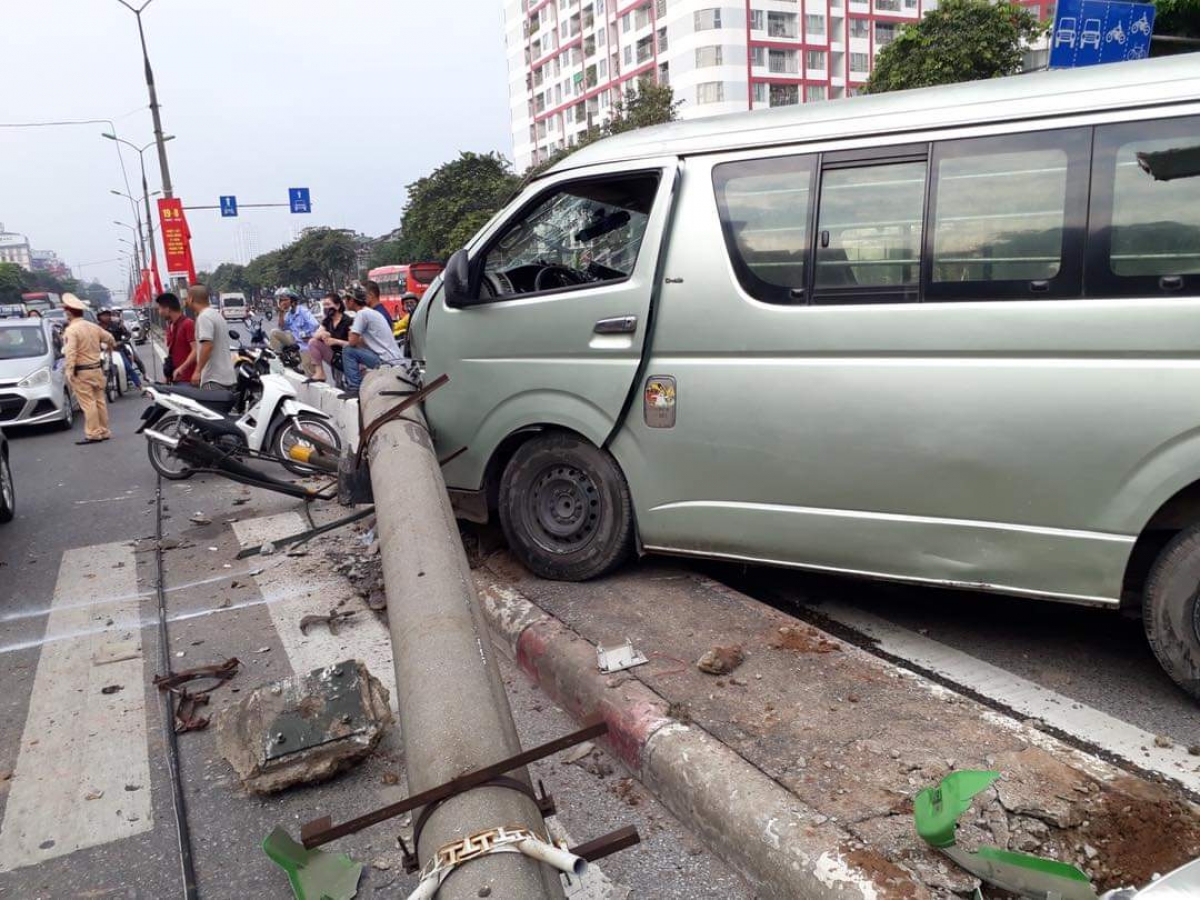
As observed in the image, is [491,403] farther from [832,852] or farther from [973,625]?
[832,852]

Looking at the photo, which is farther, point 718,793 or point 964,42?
point 964,42

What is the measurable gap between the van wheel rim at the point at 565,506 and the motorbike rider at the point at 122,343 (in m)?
15.9

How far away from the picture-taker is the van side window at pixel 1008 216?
3.33 m

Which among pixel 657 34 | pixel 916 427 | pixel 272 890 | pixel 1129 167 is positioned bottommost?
pixel 272 890

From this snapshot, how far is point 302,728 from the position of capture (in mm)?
3279

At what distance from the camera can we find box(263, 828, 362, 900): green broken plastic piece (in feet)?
7.76

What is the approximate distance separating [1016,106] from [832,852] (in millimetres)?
→ 2736

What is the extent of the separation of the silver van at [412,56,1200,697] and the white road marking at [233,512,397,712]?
35.1 inches

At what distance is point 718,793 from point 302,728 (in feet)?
4.94

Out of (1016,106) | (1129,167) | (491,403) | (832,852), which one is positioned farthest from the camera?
(491,403)

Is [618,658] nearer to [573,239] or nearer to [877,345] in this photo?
[877,345]

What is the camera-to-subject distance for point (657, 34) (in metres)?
68.8

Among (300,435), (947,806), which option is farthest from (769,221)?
(300,435)

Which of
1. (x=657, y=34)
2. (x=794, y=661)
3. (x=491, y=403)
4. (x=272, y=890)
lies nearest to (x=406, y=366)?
(x=491, y=403)
